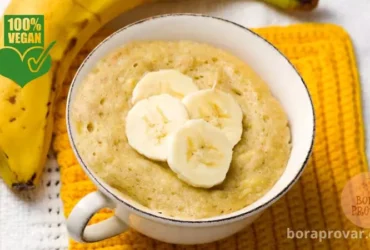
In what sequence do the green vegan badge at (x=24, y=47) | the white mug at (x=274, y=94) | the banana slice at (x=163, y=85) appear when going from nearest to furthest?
the white mug at (x=274, y=94) → the banana slice at (x=163, y=85) → the green vegan badge at (x=24, y=47)

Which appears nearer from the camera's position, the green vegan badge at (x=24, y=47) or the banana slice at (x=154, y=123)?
the banana slice at (x=154, y=123)

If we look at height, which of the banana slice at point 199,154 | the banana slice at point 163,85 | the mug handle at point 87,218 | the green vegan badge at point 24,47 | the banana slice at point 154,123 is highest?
the green vegan badge at point 24,47

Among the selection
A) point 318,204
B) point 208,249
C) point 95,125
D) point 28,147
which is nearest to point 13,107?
point 28,147

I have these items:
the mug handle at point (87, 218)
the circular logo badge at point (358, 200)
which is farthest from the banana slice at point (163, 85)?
the circular logo badge at point (358, 200)

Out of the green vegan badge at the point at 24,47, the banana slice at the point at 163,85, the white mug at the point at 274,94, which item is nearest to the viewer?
the white mug at the point at 274,94

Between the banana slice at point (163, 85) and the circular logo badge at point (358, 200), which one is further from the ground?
the banana slice at point (163, 85)

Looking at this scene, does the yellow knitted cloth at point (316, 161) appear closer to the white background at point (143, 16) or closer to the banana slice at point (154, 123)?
the white background at point (143, 16)

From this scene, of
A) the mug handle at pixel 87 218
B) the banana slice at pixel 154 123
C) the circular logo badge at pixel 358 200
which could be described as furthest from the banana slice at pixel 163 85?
the circular logo badge at pixel 358 200

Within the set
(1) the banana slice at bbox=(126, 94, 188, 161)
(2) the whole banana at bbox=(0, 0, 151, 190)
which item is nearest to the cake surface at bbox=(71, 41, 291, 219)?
(1) the banana slice at bbox=(126, 94, 188, 161)
